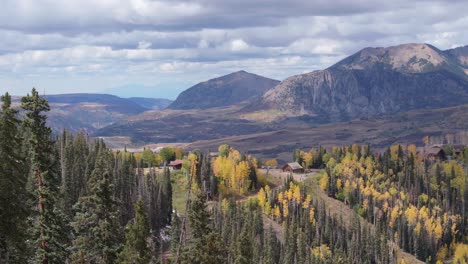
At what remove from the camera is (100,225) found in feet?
161

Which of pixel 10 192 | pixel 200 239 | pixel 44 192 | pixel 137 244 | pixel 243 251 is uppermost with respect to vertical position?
pixel 10 192

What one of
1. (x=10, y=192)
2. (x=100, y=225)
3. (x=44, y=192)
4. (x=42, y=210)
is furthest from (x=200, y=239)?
(x=10, y=192)

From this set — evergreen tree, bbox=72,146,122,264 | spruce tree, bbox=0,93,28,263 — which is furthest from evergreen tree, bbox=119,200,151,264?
spruce tree, bbox=0,93,28,263

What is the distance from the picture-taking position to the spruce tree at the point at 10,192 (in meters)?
44.6

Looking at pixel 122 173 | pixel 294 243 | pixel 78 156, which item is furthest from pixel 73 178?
pixel 294 243

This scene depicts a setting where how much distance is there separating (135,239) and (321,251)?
506ft

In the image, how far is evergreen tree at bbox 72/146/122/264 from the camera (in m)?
49.1

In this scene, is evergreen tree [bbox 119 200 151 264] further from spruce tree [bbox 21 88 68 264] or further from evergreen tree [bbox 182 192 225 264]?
evergreen tree [bbox 182 192 225 264]

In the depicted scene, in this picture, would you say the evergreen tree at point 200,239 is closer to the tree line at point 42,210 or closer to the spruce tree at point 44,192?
the tree line at point 42,210

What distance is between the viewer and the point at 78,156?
162625 mm

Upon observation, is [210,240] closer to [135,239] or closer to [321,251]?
[135,239]

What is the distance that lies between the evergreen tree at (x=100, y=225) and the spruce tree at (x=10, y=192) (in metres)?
5.42

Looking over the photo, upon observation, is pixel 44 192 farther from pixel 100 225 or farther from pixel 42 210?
pixel 100 225

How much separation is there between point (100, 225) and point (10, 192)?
8.27 meters
